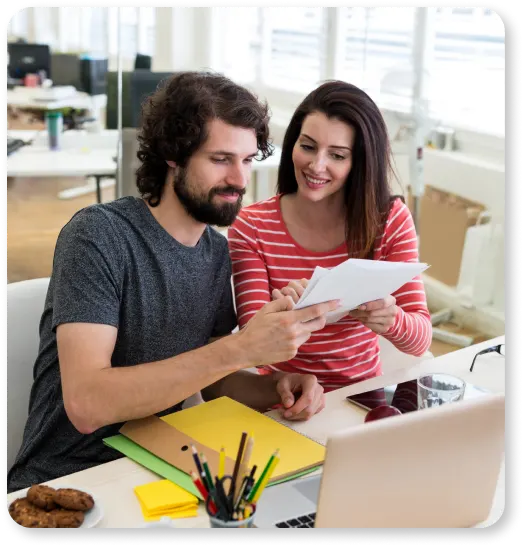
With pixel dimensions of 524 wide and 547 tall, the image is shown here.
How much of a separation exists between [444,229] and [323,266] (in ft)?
6.71

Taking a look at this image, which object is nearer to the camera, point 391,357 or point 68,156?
point 391,357

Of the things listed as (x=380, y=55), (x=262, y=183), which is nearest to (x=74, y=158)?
(x=262, y=183)

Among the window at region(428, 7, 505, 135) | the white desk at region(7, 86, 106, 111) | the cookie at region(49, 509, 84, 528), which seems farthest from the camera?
the white desk at region(7, 86, 106, 111)

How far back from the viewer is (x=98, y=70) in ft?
18.9

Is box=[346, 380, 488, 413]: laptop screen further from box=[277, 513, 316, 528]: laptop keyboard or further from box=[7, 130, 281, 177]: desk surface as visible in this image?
box=[7, 130, 281, 177]: desk surface

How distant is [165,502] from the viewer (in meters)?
0.91

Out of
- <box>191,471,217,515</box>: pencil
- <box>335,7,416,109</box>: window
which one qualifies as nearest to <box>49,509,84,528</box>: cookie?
<box>191,471,217,515</box>: pencil

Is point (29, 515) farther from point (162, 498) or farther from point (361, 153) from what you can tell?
point (361, 153)

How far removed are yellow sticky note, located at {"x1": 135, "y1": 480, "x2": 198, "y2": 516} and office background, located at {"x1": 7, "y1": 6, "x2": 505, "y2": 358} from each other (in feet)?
5.86

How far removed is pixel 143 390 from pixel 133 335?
18cm

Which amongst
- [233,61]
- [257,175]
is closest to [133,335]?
[257,175]

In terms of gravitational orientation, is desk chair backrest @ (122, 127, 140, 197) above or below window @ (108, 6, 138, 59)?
below

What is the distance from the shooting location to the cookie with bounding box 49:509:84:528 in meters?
0.84

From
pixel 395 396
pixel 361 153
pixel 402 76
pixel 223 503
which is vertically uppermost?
pixel 402 76
